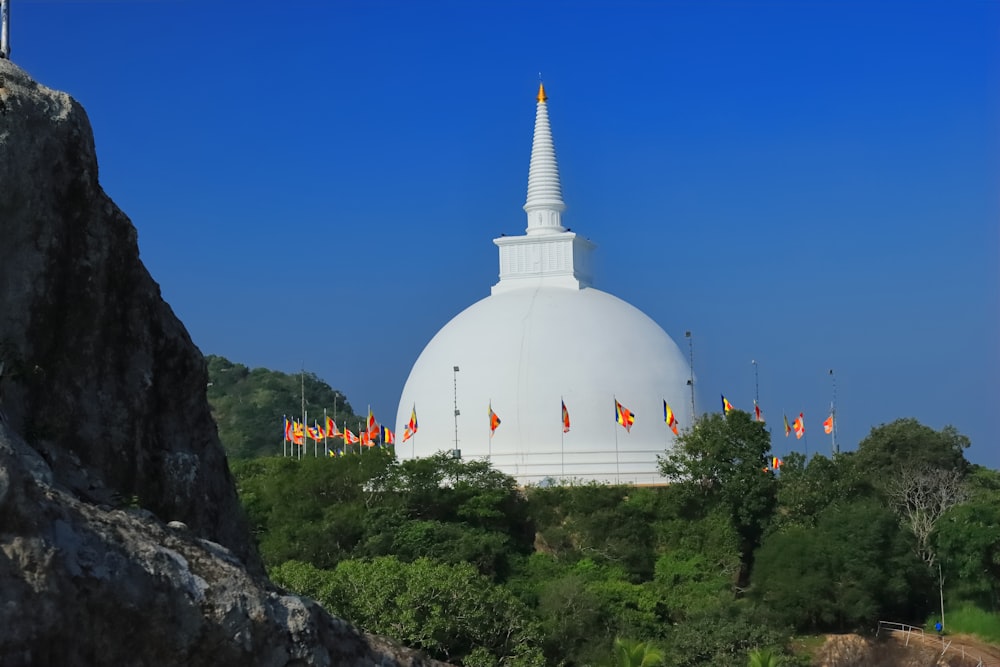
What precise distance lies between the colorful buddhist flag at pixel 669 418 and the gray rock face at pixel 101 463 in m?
30.8

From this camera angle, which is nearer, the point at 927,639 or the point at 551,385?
the point at 927,639

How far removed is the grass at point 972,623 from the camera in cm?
3925

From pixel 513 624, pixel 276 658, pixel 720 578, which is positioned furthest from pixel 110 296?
pixel 720 578

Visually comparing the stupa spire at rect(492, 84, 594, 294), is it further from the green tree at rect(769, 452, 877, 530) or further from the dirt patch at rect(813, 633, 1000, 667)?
the dirt patch at rect(813, 633, 1000, 667)

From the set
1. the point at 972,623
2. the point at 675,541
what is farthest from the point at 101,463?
the point at 972,623

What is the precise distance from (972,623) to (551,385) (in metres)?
15.2

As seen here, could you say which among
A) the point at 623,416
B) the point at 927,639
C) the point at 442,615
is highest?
the point at 623,416

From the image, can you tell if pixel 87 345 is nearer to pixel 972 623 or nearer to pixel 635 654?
pixel 635 654

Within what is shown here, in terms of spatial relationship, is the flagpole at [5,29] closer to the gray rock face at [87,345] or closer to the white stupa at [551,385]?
the gray rock face at [87,345]

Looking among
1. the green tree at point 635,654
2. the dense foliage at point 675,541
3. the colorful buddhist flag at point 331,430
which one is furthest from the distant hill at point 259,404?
the green tree at point 635,654

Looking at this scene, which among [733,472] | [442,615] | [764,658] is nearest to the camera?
[442,615]

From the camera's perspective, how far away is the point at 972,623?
39.5 m

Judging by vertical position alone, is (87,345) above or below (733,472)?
below

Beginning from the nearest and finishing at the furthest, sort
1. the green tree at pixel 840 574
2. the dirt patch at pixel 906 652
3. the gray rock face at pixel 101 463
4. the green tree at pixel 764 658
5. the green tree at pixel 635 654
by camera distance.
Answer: the gray rock face at pixel 101 463 → the green tree at pixel 764 658 → the green tree at pixel 635 654 → the dirt patch at pixel 906 652 → the green tree at pixel 840 574
